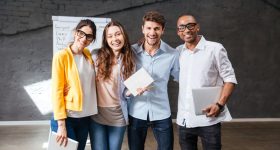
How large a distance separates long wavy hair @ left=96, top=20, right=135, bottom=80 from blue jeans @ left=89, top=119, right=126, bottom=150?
33 cm

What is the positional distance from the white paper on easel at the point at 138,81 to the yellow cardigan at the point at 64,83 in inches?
12.2

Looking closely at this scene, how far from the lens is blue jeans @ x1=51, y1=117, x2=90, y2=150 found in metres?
1.76

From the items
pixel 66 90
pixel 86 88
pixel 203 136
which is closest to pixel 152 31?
pixel 86 88

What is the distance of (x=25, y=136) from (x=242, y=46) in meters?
4.00

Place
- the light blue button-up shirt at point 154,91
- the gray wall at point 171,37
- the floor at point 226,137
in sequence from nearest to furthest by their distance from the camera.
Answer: the light blue button-up shirt at point 154,91 → the floor at point 226,137 → the gray wall at point 171,37

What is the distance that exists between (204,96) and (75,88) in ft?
2.62

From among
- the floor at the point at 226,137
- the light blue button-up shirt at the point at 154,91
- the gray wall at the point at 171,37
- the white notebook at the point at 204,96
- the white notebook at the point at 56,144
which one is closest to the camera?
the white notebook at the point at 56,144

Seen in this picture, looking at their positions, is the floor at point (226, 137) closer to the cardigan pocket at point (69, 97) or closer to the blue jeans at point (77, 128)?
the blue jeans at point (77, 128)

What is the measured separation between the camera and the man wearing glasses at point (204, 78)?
1862 millimetres

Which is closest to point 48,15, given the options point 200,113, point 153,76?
point 153,76

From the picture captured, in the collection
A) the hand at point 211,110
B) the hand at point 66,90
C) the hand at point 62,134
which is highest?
the hand at point 66,90

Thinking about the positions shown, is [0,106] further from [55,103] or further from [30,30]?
[55,103]

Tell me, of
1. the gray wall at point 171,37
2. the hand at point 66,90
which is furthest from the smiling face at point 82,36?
the gray wall at point 171,37

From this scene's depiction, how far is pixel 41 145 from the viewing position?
376 centimetres
